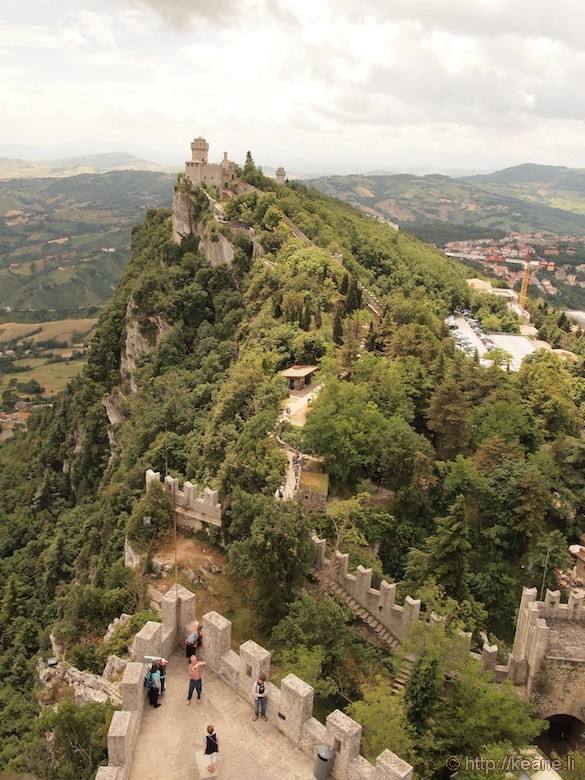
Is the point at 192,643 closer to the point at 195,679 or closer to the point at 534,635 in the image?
the point at 195,679

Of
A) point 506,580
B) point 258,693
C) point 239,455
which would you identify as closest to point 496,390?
point 506,580

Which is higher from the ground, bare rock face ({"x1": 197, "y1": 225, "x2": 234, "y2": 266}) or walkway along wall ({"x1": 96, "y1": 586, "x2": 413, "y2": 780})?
bare rock face ({"x1": 197, "y1": 225, "x2": 234, "y2": 266})

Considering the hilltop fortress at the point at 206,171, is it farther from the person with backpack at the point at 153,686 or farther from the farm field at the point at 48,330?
the farm field at the point at 48,330

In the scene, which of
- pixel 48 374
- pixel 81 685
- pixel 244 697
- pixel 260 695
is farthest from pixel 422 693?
pixel 48 374

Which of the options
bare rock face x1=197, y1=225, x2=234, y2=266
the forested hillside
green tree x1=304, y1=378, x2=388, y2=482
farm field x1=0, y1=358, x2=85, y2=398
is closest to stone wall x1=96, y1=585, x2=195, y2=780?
the forested hillside

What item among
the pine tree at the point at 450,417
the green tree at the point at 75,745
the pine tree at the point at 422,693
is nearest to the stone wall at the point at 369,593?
the pine tree at the point at 422,693

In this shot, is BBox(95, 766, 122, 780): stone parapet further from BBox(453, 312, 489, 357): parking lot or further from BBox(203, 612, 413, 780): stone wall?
BBox(453, 312, 489, 357): parking lot

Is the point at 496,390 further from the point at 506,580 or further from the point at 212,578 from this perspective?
the point at 212,578
